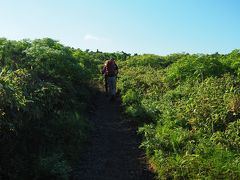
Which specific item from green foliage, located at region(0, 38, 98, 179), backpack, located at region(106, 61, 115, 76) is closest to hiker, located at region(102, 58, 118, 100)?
backpack, located at region(106, 61, 115, 76)

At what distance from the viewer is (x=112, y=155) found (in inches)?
489

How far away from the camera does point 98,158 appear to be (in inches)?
477

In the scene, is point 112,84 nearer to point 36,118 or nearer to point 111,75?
point 111,75

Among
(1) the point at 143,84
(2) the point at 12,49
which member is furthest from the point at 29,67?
(1) the point at 143,84

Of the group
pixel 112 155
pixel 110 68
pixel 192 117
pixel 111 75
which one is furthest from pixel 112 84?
pixel 112 155

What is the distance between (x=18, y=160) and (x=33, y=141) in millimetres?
1417

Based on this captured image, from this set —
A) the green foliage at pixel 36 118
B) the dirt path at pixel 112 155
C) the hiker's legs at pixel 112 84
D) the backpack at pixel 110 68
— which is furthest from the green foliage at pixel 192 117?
the green foliage at pixel 36 118

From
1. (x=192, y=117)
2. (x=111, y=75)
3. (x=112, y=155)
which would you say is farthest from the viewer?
(x=111, y=75)

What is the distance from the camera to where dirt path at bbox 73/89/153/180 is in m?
11.0

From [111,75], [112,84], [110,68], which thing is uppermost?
[110,68]

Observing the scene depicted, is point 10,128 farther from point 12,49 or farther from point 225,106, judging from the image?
point 225,106

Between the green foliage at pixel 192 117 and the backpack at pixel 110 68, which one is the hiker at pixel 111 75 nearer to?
the backpack at pixel 110 68

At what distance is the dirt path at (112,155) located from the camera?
1101 cm

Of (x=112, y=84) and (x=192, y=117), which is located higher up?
(x=112, y=84)
